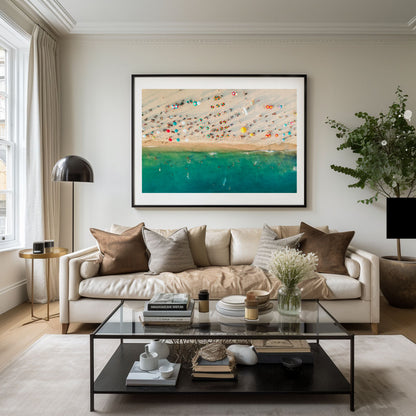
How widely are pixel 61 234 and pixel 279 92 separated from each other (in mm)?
2867

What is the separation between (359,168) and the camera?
392 cm

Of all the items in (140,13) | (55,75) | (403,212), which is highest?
(140,13)

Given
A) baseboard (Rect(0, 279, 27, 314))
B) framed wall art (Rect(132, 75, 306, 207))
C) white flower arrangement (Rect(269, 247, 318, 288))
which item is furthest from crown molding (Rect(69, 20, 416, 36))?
white flower arrangement (Rect(269, 247, 318, 288))

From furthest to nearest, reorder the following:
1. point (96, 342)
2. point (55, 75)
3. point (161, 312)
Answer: point (55, 75), point (96, 342), point (161, 312)

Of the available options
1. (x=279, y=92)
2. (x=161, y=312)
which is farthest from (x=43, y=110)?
(x=161, y=312)

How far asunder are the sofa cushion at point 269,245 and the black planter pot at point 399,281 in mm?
964

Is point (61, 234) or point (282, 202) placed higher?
point (282, 202)

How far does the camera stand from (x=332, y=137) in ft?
13.7

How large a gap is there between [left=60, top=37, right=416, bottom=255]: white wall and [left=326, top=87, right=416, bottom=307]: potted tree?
24cm

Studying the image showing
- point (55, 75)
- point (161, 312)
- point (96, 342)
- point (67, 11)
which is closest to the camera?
point (161, 312)

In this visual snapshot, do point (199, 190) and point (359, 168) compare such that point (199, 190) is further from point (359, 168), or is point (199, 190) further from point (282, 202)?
point (359, 168)

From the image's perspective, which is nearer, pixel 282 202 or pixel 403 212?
pixel 403 212

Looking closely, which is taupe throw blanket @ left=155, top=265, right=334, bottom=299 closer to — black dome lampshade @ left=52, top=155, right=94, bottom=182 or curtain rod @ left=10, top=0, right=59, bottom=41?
black dome lampshade @ left=52, top=155, right=94, bottom=182

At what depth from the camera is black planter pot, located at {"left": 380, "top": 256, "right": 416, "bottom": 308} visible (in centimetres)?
355
